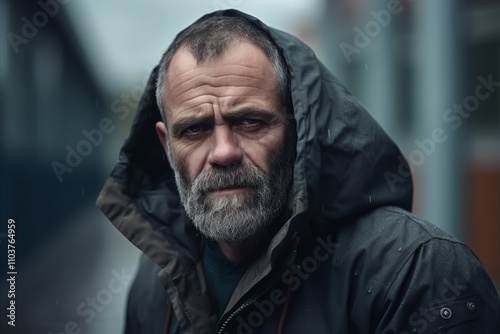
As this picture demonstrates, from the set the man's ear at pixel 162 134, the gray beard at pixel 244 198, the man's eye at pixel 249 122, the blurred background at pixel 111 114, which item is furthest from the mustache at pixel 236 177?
the blurred background at pixel 111 114

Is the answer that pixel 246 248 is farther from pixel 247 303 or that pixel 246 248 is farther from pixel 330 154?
pixel 330 154

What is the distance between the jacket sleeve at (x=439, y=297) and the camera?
5.62ft

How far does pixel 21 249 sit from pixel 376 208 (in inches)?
152

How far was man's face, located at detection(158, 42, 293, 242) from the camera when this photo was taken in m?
2.05

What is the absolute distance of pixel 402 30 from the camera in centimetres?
894

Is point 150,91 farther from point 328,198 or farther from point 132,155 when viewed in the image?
point 328,198

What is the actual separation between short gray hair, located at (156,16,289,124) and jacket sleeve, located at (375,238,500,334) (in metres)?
0.62

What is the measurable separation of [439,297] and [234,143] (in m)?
0.69

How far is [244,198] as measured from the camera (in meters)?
2.06

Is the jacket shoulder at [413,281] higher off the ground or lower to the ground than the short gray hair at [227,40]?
lower

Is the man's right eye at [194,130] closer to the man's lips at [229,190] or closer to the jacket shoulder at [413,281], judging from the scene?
the man's lips at [229,190]

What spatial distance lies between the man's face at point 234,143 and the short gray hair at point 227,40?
0.8 inches

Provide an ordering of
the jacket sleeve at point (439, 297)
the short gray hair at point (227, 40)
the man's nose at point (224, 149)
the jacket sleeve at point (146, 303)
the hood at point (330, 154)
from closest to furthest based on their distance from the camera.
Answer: the jacket sleeve at point (439, 297) → the hood at point (330, 154) → the man's nose at point (224, 149) → the short gray hair at point (227, 40) → the jacket sleeve at point (146, 303)

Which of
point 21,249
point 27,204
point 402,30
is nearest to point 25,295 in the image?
point 21,249
